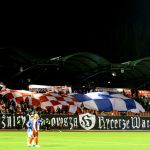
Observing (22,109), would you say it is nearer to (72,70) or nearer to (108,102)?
(108,102)

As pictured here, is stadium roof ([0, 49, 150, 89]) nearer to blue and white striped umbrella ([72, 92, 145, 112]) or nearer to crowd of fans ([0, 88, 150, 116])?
blue and white striped umbrella ([72, 92, 145, 112])

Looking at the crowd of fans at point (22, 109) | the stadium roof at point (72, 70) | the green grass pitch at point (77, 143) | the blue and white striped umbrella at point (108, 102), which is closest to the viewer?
the green grass pitch at point (77, 143)

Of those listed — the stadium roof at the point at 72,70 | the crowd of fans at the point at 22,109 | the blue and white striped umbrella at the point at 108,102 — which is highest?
the stadium roof at the point at 72,70

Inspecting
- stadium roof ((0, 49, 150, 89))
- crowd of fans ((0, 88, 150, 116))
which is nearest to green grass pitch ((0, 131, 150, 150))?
crowd of fans ((0, 88, 150, 116))

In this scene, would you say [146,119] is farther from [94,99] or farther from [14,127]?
[14,127]

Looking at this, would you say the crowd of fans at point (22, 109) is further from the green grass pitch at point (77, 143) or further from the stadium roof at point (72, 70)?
the green grass pitch at point (77, 143)

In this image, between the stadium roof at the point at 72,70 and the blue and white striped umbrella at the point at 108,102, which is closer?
the blue and white striped umbrella at the point at 108,102

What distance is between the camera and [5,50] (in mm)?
54000

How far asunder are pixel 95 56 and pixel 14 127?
17.4 m

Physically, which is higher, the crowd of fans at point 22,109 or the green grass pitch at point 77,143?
the crowd of fans at point 22,109

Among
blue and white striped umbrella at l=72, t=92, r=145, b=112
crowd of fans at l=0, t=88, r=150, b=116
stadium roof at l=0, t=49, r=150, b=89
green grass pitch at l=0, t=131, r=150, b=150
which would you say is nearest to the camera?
green grass pitch at l=0, t=131, r=150, b=150

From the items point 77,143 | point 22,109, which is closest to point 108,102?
point 22,109

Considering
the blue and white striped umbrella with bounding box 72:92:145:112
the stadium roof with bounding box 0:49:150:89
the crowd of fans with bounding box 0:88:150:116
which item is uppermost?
the stadium roof with bounding box 0:49:150:89

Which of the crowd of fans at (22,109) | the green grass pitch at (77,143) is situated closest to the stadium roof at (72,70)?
the crowd of fans at (22,109)
